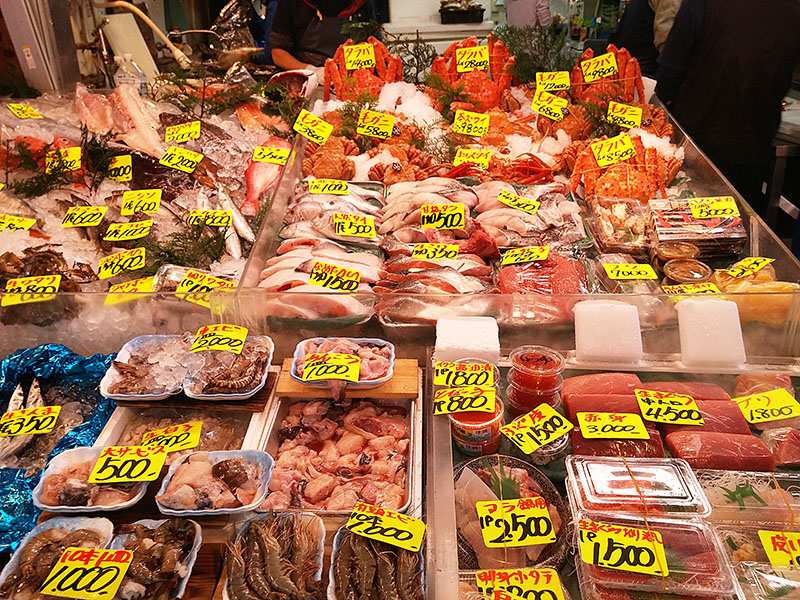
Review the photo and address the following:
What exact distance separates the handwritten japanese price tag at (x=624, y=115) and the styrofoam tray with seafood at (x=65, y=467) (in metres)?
3.79

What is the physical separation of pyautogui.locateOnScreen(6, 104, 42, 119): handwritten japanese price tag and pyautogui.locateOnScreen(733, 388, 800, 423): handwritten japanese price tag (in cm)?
450

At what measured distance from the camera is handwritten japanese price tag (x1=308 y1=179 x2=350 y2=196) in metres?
3.56

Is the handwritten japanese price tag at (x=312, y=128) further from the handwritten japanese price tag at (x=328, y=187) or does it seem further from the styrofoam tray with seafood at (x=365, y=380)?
the styrofoam tray with seafood at (x=365, y=380)

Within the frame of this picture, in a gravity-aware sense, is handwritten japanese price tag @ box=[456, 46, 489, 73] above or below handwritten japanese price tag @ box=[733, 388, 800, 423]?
above

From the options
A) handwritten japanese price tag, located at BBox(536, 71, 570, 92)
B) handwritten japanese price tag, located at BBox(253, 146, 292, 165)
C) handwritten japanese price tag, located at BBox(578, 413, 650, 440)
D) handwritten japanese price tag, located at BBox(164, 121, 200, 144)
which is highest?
handwritten japanese price tag, located at BBox(536, 71, 570, 92)

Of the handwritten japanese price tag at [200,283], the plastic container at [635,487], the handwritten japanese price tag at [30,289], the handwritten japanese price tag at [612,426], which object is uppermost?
the handwritten japanese price tag at [30,289]

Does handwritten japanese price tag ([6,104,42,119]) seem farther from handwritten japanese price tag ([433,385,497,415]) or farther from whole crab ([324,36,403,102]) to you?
handwritten japanese price tag ([433,385,497,415])

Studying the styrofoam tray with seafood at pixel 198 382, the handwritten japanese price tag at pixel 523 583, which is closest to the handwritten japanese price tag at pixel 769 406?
the handwritten japanese price tag at pixel 523 583

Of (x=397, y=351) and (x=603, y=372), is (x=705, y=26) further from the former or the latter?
(x=397, y=351)

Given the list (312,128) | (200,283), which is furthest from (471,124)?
(200,283)

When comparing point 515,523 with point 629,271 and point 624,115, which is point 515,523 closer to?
point 629,271

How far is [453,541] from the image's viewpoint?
1720 mm

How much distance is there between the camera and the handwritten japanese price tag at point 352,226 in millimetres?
3232

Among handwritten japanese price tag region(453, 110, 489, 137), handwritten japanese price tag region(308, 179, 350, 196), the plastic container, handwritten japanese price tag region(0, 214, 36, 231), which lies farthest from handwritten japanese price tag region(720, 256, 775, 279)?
handwritten japanese price tag region(0, 214, 36, 231)
